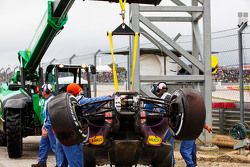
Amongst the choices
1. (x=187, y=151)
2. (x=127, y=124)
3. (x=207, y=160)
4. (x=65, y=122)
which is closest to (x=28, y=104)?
(x=207, y=160)

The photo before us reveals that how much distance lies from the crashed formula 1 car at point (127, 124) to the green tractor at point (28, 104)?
554 cm

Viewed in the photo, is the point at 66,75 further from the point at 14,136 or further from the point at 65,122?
the point at 65,122

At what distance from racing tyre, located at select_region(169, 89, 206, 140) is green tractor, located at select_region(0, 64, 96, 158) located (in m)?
6.16

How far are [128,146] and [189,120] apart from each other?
75 cm

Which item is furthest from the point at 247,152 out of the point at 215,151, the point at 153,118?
the point at 153,118

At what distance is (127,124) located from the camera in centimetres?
556

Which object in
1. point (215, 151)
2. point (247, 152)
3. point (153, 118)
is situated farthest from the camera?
point (215, 151)

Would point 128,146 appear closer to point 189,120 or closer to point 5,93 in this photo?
point 189,120

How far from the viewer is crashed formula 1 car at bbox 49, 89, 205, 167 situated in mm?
5008

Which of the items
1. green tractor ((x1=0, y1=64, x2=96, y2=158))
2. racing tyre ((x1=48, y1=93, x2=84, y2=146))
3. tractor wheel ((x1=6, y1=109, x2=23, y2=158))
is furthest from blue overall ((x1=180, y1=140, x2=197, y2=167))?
tractor wheel ((x1=6, y1=109, x2=23, y2=158))

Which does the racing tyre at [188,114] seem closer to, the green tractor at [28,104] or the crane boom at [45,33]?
the crane boom at [45,33]

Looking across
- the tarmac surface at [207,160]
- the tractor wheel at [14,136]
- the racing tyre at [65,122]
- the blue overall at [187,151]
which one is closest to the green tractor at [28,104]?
the tractor wheel at [14,136]

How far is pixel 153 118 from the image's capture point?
5.77 meters

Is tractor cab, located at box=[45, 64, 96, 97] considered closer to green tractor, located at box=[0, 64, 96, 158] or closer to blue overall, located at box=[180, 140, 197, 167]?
green tractor, located at box=[0, 64, 96, 158]
